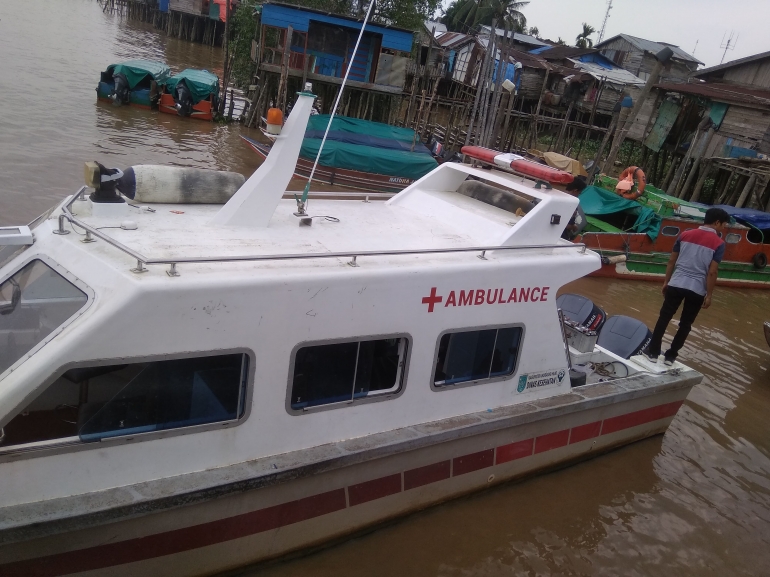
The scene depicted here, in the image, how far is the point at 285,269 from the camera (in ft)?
11.6

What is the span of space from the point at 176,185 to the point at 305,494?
2.29 m

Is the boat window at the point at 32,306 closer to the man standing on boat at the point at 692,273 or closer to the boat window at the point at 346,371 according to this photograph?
the boat window at the point at 346,371

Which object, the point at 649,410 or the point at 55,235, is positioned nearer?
the point at 55,235

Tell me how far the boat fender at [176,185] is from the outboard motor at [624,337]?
440cm

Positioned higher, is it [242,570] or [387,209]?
[387,209]

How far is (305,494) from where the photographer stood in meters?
3.78

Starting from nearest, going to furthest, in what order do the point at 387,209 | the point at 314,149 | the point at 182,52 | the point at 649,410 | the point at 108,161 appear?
the point at 387,209 < the point at 649,410 < the point at 108,161 < the point at 314,149 < the point at 182,52

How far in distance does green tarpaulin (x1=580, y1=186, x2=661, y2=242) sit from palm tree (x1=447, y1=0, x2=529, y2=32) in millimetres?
40294

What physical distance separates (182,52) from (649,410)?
43.9 m

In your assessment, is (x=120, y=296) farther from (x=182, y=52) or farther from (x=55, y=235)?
(x=182, y=52)

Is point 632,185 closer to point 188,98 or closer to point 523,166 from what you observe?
point 523,166

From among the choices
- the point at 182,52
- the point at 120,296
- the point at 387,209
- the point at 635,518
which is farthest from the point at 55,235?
the point at 182,52

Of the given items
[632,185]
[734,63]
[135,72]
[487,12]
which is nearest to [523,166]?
[632,185]

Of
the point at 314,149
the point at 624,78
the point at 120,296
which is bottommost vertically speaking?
the point at 314,149
